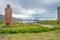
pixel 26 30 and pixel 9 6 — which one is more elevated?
pixel 9 6

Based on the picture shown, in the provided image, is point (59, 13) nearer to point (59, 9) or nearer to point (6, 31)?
point (59, 9)

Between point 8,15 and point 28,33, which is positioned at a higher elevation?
point 8,15

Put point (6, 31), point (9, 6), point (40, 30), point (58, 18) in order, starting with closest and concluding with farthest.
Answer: point (6, 31), point (40, 30), point (9, 6), point (58, 18)

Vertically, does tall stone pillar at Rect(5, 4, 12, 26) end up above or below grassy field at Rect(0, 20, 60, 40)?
above

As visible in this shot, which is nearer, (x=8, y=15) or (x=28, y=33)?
(x=28, y=33)

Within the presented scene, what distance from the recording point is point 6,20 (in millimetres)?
27922

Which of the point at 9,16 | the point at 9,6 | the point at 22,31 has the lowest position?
the point at 22,31

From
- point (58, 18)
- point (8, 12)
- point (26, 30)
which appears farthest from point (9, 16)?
point (58, 18)

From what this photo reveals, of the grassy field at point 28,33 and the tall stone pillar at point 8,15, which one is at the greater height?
the tall stone pillar at point 8,15

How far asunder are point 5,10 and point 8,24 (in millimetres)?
2500

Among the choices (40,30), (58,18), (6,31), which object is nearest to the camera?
(6,31)

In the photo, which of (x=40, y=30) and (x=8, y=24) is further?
(x=8, y=24)

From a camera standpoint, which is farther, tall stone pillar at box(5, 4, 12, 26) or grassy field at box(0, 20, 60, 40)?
tall stone pillar at box(5, 4, 12, 26)

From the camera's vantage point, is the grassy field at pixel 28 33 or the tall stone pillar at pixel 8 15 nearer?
the grassy field at pixel 28 33
